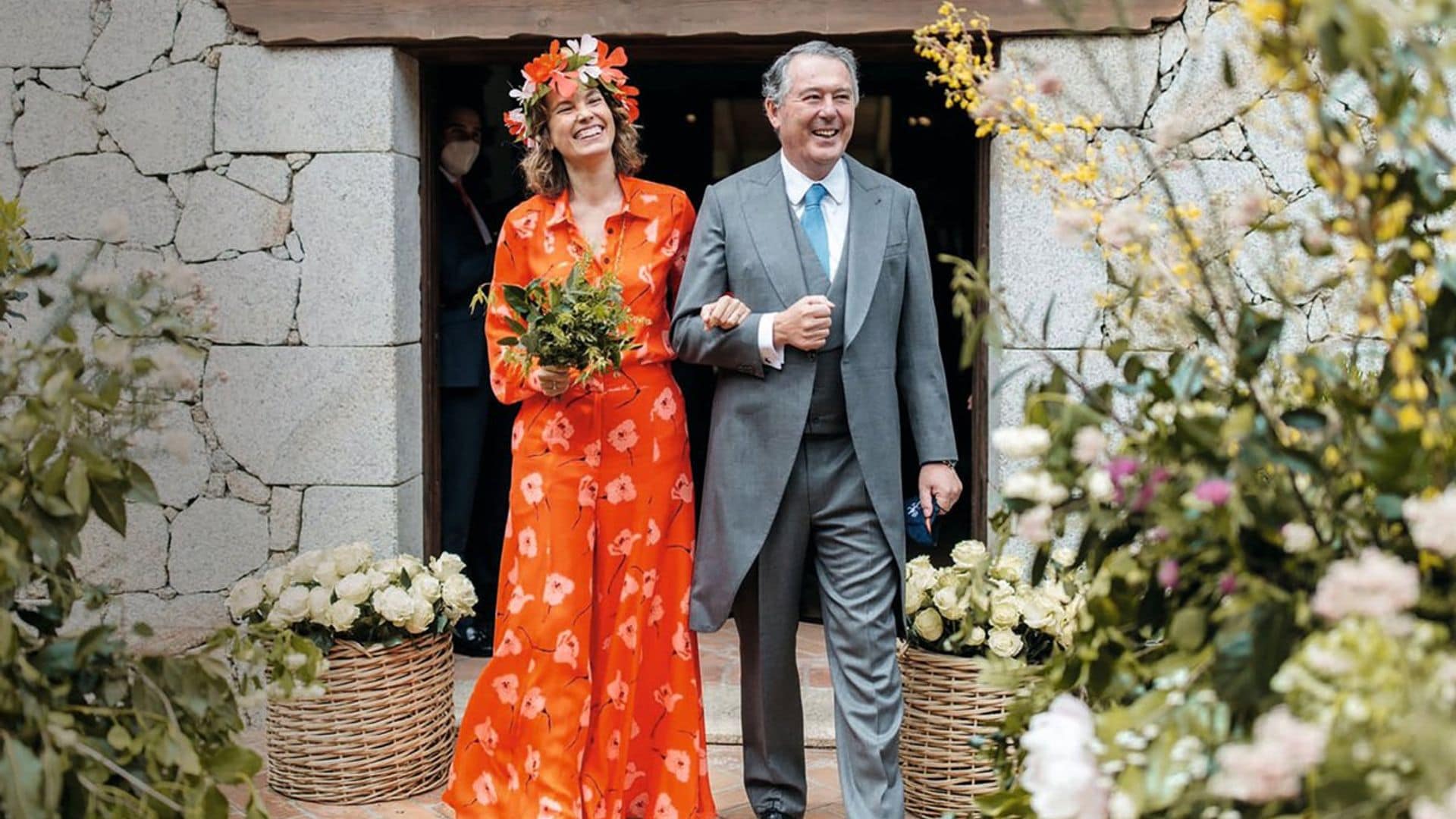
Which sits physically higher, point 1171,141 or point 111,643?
point 1171,141

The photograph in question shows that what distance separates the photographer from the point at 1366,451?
Answer: 125 cm

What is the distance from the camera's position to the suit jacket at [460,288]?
5.76m

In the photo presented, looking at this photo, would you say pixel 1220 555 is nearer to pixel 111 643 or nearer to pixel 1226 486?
pixel 1226 486

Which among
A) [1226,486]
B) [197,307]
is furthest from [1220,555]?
[197,307]

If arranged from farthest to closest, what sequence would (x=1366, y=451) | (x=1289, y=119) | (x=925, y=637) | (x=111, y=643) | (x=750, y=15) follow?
(x=750, y=15) → (x=925, y=637) → (x=111, y=643) → (x=1289, y=119) → (x=1366, y=451)

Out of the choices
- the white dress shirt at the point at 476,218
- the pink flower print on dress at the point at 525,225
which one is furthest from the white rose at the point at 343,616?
the white dress shirt at the point at 476,218

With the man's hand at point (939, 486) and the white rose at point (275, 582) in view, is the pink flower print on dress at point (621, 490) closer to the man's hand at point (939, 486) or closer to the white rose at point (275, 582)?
the man's hand at point (939, 486)

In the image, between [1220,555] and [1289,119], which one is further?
[1289,119]

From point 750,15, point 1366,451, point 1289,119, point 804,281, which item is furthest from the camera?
point 750,15

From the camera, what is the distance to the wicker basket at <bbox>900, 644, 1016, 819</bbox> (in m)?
3.79

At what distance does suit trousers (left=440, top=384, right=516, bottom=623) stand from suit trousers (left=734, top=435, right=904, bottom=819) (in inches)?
87.1

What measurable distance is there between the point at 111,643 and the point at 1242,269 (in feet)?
12.3

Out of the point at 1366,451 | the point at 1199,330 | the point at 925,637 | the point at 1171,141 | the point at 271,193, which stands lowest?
the point at 925,637

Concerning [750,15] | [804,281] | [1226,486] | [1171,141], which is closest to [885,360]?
[804,281]
